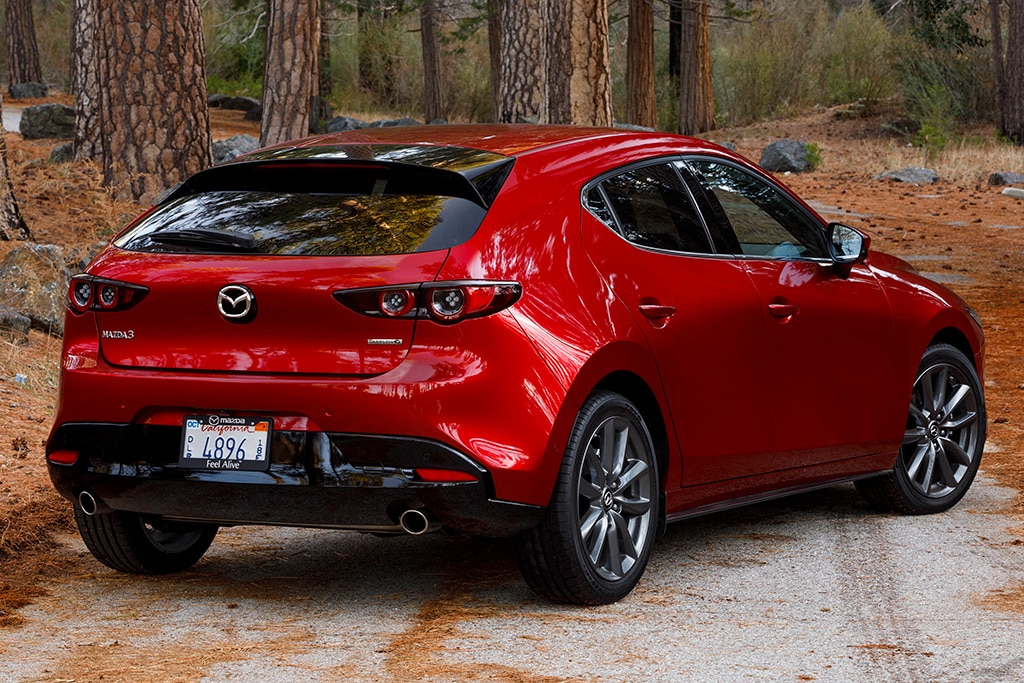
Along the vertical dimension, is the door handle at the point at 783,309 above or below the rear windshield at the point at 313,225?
below

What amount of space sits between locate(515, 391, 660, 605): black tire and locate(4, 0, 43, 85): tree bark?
3677cm

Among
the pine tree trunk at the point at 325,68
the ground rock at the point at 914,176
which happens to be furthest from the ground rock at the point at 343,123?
the ground rock at the point at 914,176

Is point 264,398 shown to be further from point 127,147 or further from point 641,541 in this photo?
point 127,147

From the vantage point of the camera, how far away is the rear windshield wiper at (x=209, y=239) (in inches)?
187

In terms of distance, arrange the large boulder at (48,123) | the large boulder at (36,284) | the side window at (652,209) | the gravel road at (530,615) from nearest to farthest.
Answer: the gravel road at (530,615), the side window at (652,209), the large boulder at (36,284), the large boulder at (48,123)

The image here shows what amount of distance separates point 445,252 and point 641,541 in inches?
53.5

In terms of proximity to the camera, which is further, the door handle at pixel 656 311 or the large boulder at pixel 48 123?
the large boulder at pixel 48 123

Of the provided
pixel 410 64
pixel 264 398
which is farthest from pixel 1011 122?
pixel 264 398

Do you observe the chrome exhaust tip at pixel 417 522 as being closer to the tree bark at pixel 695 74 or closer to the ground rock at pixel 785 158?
the ground rock at pixel 785 158

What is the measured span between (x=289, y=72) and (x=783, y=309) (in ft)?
63.4

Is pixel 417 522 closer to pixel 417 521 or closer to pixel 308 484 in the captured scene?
pixel 417 521

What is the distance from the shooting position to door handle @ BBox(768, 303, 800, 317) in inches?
229

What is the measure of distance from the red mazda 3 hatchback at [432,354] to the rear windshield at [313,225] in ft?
0.03

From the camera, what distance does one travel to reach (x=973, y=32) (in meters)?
37.7
